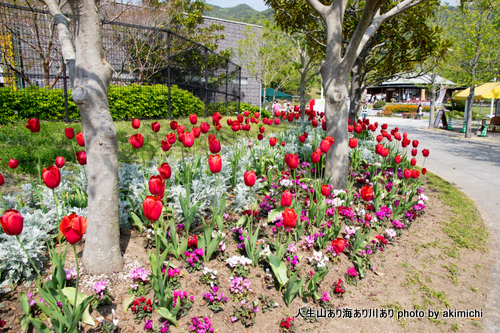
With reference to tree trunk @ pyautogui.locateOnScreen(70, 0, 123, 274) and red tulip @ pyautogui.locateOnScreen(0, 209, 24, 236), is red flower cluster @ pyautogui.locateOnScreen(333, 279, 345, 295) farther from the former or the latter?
red tulip @ pyautogui.locateOnScreen(0, 209, 24, 236)

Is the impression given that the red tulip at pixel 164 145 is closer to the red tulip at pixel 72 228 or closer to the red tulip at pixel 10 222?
the red tulip at pixel 72 228

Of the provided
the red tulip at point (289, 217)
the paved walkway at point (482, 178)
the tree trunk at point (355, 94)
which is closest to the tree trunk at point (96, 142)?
the red tulip at point (289, 217)

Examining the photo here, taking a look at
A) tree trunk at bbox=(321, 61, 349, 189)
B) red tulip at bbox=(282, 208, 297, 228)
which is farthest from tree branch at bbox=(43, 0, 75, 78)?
tree trunk at bbox=(321, 61, 349, 189)

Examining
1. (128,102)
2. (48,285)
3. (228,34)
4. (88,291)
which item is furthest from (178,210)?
(228,34)

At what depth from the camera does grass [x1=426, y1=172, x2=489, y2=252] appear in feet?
13.2

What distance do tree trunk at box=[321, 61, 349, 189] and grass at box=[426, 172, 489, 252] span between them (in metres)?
1.60

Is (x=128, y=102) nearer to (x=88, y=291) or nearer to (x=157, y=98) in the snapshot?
(x=157, y=98)

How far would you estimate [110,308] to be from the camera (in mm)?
2246

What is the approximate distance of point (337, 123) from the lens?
4.75 m

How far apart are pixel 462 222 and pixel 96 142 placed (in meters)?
4.99

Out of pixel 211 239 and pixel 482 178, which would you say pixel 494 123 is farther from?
pixel 211 239

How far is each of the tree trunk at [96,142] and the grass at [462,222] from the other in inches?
163

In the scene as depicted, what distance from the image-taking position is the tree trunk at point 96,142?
7.59ft

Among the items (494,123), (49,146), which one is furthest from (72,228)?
(494,123)
